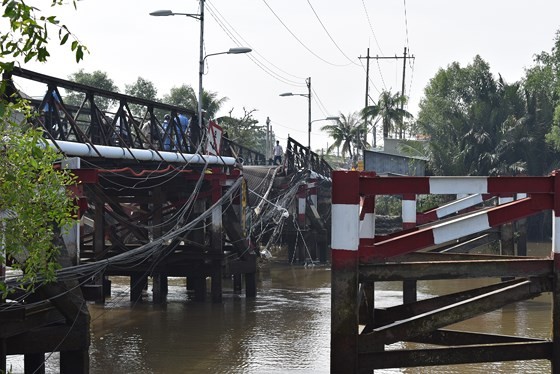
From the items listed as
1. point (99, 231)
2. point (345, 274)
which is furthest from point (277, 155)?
point (345, 274)

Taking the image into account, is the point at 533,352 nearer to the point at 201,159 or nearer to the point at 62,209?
the point at 62,209

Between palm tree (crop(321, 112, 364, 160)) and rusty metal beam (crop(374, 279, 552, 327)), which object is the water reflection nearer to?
rusty metal beam (crop(374, 279, 552, 327))

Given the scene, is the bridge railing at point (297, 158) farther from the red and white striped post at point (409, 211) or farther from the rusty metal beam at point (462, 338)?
the rusty metal beam at point (462, 338)

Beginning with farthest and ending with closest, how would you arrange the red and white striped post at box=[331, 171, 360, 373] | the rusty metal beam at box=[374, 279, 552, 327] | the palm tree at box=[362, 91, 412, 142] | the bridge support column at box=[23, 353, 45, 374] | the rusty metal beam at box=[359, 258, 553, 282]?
the palm tree at box=[362, 91, 412, 142]
the bridge support column at box=[23, 353, 45, 374]
the rusty metal beam at box=[374, 279, 552, 327]
the rusty metal beam at box=[359, 258, 553, 282]
the red and white striped post at box=[331, 171, 360, 373]

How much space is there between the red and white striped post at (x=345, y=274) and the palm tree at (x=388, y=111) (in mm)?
54748

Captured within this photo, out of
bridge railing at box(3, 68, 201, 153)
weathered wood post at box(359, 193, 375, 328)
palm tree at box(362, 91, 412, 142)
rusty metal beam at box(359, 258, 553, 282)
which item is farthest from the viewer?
palm tree at box(362, 91, 412, 142)

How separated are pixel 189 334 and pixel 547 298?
9.16m

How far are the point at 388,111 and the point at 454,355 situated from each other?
55123 millimetres

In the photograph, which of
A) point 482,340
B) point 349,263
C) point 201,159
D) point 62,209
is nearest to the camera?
point 349,263

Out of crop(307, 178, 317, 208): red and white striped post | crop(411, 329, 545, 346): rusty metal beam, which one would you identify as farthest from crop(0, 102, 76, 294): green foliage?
crop(307, 178, 317, 208): red and white striped post

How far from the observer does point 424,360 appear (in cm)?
745

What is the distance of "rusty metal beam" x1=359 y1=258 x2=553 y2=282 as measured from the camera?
24.2ft

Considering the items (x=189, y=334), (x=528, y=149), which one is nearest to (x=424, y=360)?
(x=189, y=334)

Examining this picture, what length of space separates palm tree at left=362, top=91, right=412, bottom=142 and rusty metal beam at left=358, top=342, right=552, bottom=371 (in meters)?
54.3
